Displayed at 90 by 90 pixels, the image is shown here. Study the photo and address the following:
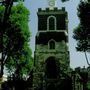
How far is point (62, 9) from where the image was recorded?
4056 centimetres

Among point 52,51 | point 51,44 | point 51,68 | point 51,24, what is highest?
point 51,24

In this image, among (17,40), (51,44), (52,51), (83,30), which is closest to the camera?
(83,30)

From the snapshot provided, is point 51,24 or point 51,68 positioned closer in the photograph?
point 51,68

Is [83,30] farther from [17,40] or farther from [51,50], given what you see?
[17,40]

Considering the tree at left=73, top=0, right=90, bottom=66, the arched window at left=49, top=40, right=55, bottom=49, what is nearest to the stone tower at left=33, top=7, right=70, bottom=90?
the arched window at left=49, top=40, right=55, bottom=49

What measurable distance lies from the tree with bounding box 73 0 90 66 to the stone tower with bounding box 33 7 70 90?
1.99m

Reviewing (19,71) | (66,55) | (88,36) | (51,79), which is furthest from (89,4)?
(19,71)

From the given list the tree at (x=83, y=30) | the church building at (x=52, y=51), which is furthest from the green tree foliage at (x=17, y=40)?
the tree at (x=83, y=30)

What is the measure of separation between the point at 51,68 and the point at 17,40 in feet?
19.9

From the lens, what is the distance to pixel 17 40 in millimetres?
37656

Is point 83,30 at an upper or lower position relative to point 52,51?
upper

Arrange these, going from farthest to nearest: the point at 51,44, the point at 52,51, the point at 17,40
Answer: the point at 51,44 < the point at 52,51 < the point at 17,40

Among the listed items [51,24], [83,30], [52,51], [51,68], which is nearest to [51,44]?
[52,51]

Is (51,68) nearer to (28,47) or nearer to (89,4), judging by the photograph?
(28,47)
